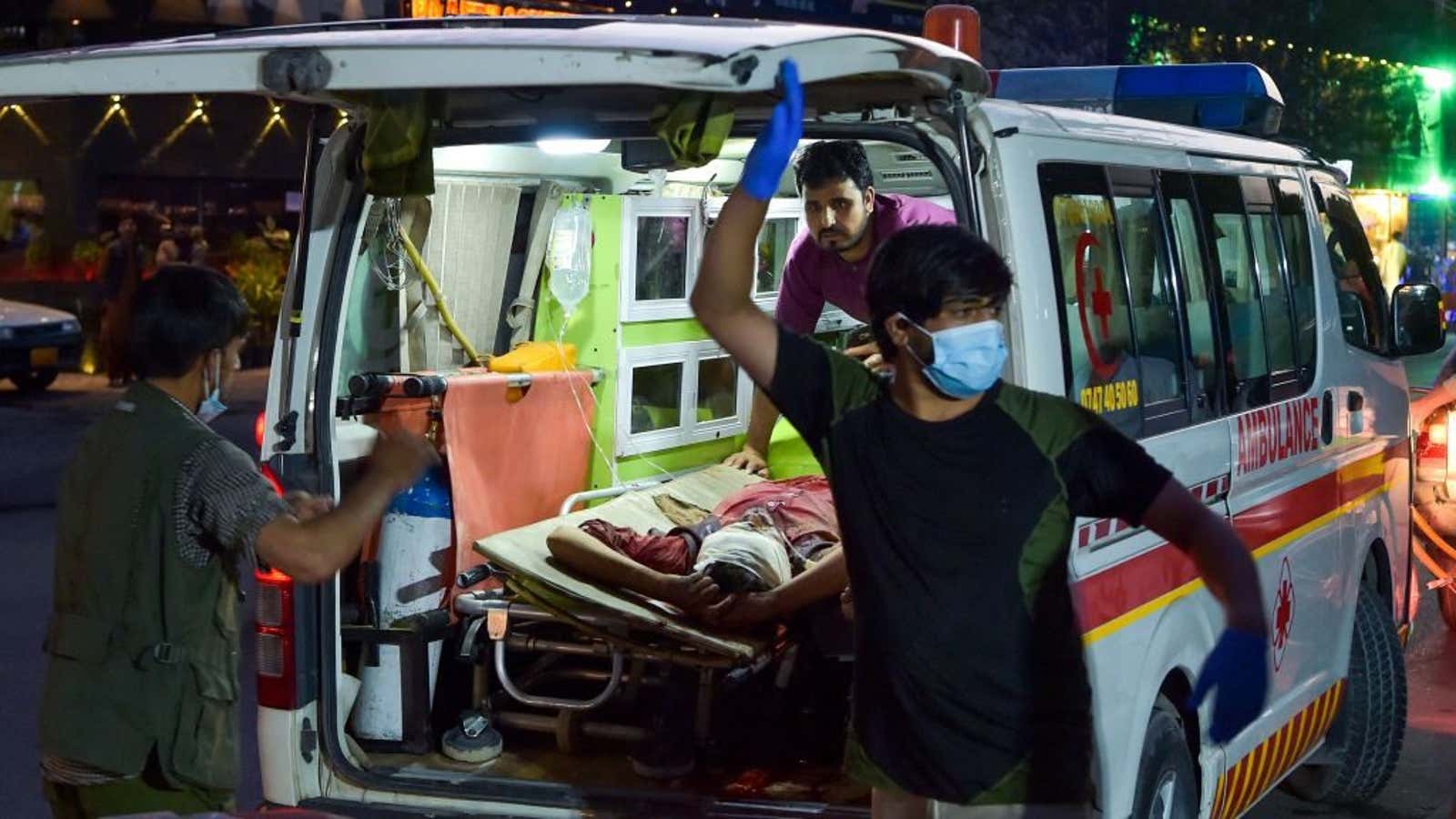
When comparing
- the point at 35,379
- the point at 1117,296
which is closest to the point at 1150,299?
the point at 1117,296

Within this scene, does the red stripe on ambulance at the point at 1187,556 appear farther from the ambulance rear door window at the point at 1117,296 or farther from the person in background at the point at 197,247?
the person in background at the point at 197,247

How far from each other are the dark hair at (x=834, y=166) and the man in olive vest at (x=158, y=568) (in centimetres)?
228

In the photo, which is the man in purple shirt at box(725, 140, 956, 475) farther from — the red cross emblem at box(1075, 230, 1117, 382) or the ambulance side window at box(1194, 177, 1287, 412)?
the ambulance side window at box(1194, 177, 1287, 412)

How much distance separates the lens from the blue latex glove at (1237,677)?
299cm

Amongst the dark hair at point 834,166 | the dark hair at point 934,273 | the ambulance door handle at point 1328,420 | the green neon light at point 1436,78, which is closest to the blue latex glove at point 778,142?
the dark hair at point 934,273

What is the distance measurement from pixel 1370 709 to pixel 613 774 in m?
2.87

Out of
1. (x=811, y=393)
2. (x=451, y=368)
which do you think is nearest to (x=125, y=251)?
(x=451, y=368)

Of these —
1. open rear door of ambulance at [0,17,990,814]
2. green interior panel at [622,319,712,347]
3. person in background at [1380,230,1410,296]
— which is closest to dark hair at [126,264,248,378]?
open rear door of ambulance at [0,17,990,814]

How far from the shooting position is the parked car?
19.6 metres

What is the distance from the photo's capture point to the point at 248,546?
3445 mm

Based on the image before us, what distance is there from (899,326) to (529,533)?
2557 mm

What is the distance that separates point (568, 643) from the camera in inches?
214

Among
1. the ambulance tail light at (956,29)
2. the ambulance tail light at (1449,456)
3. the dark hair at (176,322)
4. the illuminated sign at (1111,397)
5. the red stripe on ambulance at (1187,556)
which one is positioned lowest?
the ambulance tail light at (1449,456)

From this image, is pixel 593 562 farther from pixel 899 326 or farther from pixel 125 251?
pixel 125 251
